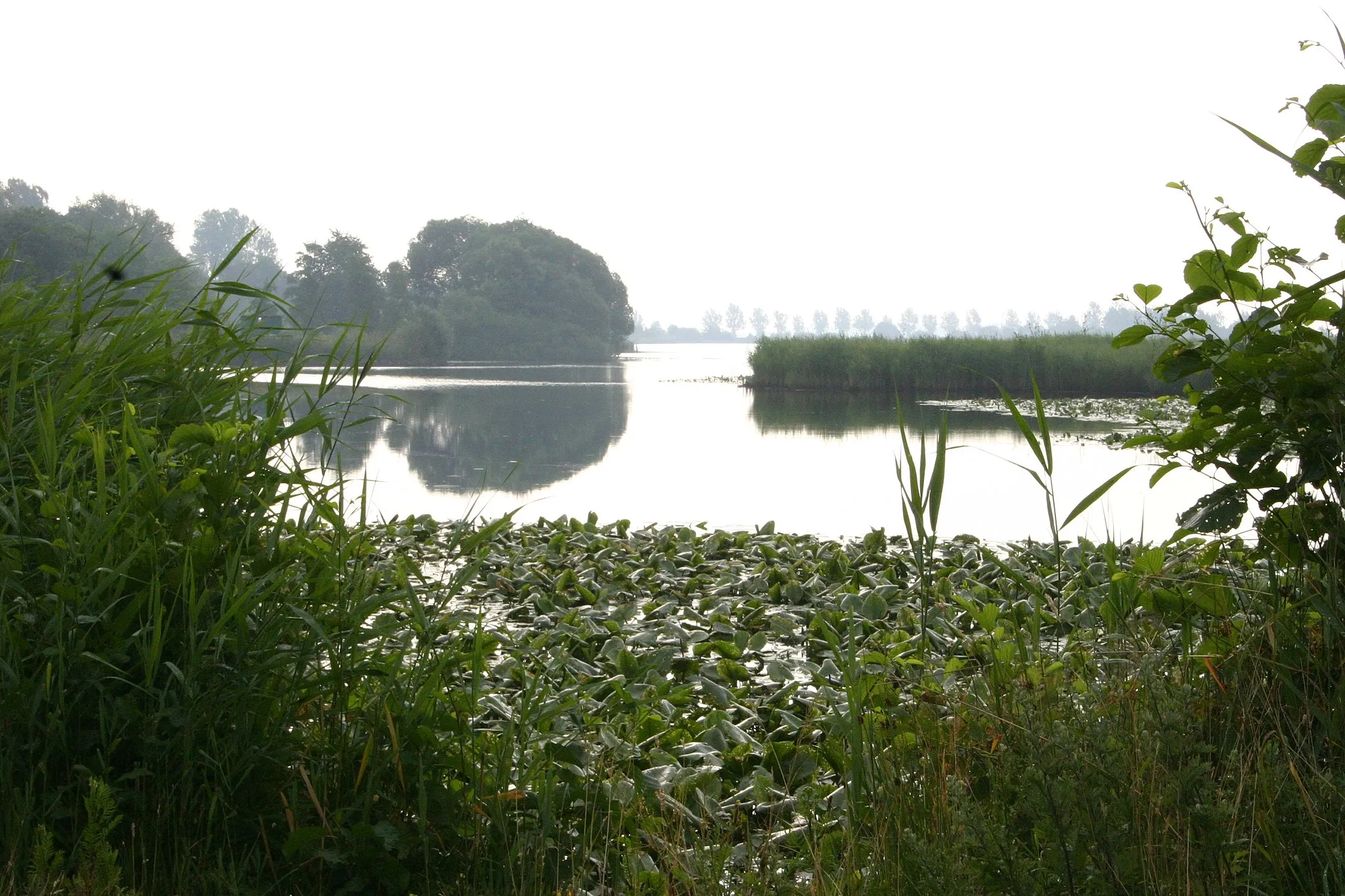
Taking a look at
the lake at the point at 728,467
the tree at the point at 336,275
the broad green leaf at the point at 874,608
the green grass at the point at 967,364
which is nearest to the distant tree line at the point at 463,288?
the tree at the point at 336,275

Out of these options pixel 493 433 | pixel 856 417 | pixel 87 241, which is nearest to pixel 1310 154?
pixel 87 241

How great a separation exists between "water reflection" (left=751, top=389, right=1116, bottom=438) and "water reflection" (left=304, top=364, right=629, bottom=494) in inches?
110

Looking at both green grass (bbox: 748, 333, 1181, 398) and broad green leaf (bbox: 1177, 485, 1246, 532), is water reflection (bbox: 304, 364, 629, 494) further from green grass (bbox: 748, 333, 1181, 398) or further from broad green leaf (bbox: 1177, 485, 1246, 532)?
green grass (bbox: 748, 333, 1181, 398)

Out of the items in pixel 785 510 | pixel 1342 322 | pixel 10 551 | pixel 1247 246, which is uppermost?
pixel 1247 246

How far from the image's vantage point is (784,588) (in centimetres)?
492

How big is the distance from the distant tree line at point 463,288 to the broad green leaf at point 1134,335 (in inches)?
1376

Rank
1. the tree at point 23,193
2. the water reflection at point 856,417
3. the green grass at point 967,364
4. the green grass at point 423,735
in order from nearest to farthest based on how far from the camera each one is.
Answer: the green grass at point 423,735 → the water reflection at point 856,417 → the green grass at point 967,364 → the tree at point 23,193

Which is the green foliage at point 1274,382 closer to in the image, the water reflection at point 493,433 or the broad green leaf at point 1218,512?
the broad green leaf at point 1218,512

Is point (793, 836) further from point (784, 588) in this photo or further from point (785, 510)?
point (785, 510)

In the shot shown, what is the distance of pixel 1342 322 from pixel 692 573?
3.77m

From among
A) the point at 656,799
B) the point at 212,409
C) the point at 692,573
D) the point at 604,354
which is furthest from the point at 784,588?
the point at 604,354

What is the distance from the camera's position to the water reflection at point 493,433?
1062 cm

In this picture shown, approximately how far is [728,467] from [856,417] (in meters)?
6.64

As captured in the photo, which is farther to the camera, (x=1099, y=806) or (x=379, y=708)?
(x=379, y=708)
